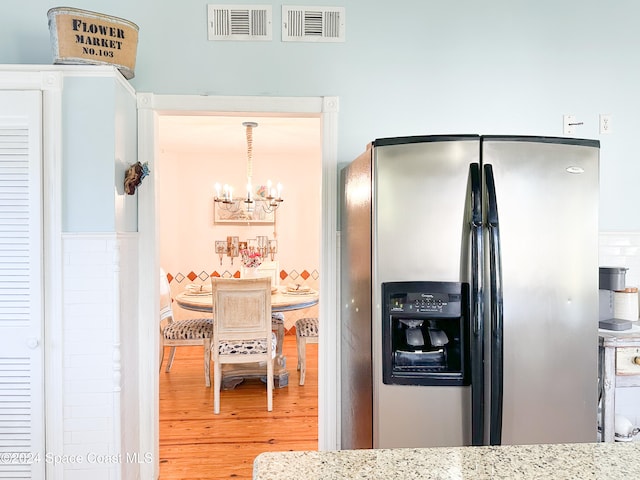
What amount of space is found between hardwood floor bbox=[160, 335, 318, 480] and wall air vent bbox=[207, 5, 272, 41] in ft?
7.69

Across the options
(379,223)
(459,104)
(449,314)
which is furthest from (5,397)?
(459,104)

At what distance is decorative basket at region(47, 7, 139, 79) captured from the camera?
6.93 feet

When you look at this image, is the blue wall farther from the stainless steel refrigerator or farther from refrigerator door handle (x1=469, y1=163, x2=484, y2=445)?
refrigerator door handle (x1=469, y1=163, x2=484, y2=445)

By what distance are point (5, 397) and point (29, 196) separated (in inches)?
33.7

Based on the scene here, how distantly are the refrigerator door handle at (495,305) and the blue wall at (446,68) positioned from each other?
0.95 meters

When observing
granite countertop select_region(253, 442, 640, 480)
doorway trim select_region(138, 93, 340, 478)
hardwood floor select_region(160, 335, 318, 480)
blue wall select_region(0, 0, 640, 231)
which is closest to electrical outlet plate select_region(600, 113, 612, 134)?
blue wall select_region(0, 0, 640, 231)

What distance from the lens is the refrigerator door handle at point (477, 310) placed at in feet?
5.98

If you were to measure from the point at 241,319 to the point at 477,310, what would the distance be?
2.47m

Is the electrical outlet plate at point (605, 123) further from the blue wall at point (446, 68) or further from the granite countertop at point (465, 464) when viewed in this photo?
the granite countertop at point (465, 464)

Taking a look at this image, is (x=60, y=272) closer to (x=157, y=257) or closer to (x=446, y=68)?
(x=157, y=257)

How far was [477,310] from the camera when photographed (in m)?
1.82

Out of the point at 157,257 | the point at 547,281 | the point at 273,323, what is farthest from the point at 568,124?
the point at 273,323

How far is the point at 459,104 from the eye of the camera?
8.75 feet

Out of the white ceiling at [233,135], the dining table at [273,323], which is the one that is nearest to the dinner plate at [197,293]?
the dining table at [273,323]
